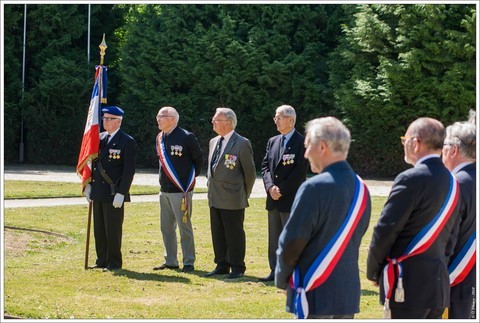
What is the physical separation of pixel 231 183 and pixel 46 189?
502 inches

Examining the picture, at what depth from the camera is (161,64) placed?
34438 millimetres

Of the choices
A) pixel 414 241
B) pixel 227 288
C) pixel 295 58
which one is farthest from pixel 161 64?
pixel 414 241

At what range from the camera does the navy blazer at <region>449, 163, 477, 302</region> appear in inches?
251

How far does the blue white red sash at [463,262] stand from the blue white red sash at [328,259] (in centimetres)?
139

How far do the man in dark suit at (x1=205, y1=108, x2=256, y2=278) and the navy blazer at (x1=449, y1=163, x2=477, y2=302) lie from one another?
4.51 meters

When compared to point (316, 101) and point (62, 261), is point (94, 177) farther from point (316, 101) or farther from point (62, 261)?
point (316, 101)

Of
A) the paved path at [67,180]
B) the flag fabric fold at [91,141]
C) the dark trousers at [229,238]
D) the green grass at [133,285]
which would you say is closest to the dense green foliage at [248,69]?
the paved path at [67,180]

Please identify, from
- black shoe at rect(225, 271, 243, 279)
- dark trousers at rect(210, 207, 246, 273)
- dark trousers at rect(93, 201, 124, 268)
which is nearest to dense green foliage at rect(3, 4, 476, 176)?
dark trousers at rect(210, 207, 246, 273)

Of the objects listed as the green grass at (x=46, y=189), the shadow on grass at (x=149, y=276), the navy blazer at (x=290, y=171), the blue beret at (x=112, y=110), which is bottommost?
the shadow on grass at (x=149, y=276)

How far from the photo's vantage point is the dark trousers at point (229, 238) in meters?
10.9

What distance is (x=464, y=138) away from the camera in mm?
6441

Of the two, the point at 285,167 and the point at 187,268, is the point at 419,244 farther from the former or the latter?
the point at 187,268

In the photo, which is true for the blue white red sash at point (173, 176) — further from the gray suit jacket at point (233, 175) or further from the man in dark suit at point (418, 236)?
the man in dark suit at point (418, 236)

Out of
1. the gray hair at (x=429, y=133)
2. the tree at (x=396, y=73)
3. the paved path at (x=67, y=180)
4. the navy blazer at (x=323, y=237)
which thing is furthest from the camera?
the tree at (x=396, y=73)
